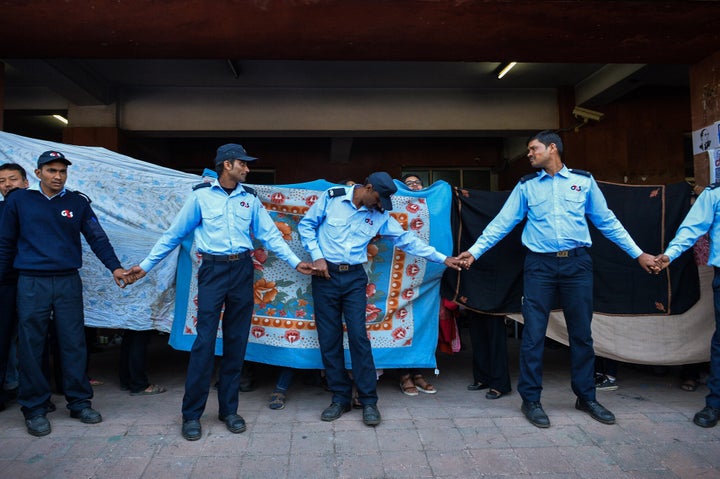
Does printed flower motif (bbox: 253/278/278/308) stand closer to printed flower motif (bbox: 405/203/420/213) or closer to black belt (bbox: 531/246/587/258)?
printed flower motif (bbox: 405/203/420/213)

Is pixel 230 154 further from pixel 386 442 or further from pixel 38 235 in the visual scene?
pixel 386 442

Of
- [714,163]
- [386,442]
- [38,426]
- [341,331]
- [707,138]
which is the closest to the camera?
[386,442]

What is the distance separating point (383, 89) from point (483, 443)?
6904mm

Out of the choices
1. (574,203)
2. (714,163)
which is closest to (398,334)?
(574,203)

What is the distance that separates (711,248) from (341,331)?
2.87m

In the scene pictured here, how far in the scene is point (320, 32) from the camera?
4.91m

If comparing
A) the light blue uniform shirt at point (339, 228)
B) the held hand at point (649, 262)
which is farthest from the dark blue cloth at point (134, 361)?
the held hand at point (649, 262)

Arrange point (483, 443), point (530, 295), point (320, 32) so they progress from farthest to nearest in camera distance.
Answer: point (320, 32)
point (530, 295)
point (483, 443)

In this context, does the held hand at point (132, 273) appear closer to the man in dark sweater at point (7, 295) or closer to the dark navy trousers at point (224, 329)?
the dark navy trousers at point (224, 329)

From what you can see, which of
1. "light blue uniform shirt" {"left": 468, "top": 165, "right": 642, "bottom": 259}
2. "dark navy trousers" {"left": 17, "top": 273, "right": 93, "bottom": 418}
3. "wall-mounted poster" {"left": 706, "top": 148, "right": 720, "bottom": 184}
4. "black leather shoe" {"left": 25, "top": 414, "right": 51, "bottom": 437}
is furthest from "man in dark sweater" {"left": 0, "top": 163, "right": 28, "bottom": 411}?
"wall-mounted poster" {"left": 706, "top": 148, "right": 720, "bottom": 184}

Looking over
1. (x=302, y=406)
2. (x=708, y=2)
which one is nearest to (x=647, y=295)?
(x=708, y=2)

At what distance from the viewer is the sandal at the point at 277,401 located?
3832 mm

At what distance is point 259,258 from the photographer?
13.5ft

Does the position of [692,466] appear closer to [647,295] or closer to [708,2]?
[647,295]
